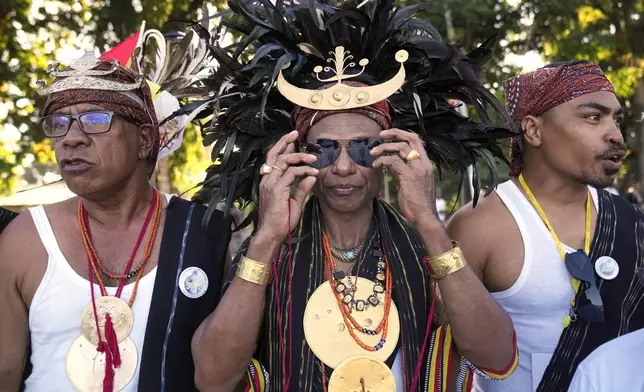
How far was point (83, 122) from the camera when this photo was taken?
308cm

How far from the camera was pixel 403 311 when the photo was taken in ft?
9.52

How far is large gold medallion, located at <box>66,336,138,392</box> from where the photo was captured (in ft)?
9.87

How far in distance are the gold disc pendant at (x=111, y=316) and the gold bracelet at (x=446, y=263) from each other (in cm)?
133

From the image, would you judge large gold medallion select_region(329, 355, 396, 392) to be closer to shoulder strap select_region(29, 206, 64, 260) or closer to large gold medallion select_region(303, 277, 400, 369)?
large gold medallion select_region(303, 277, 400, 369)

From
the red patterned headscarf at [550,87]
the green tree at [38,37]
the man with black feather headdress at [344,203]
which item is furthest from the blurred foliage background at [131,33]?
the man with black feather headdress at [344,203]

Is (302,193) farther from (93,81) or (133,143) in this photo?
(93,81)

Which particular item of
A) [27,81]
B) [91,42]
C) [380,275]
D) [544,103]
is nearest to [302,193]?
[380,275]

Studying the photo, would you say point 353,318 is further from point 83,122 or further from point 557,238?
point 83,122

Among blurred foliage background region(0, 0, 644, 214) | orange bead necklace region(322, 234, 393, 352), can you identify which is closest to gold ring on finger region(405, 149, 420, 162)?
orange bead necklace region(322, 234, 393, 352)

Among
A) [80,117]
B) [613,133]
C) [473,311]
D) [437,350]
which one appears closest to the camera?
[473,311]

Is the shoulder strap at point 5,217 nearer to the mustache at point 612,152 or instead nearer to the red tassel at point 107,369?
the red tassel at point 107,369

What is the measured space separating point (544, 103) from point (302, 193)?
1.51 m

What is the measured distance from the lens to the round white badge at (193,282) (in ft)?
10.4

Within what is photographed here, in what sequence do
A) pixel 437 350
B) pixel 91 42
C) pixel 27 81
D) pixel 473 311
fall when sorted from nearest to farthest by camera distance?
pixel 473 311, pixel 437 350, pixel 91 42, pixel 27 81
